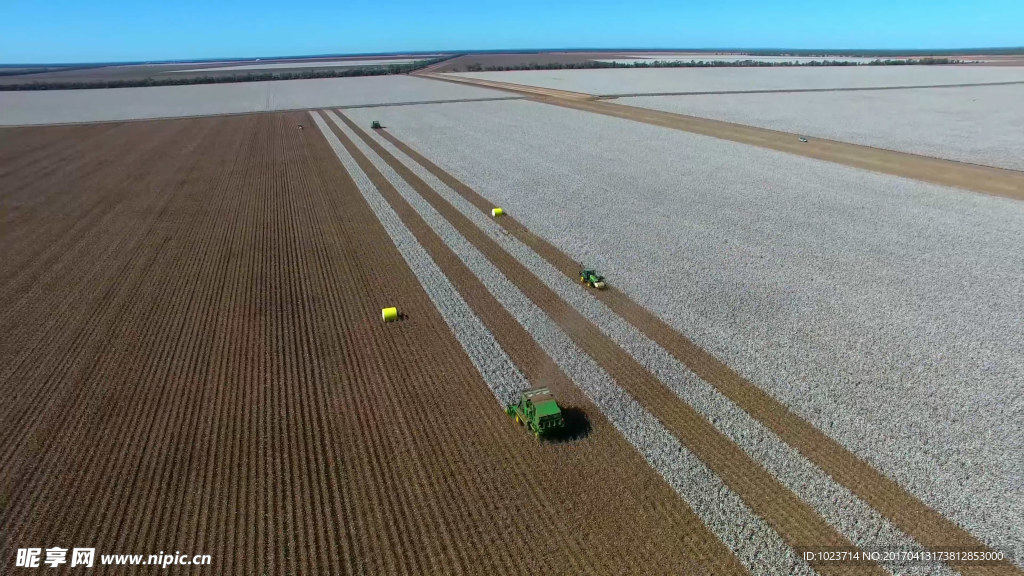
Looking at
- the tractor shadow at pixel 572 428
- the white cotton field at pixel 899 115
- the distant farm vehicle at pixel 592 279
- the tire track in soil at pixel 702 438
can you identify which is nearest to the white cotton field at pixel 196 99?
the white cotton field at pixel 899 115

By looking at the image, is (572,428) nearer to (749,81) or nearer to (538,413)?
(538,413)

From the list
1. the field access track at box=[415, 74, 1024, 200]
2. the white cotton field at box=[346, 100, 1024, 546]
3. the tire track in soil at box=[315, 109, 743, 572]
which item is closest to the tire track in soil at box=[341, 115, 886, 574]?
the tire track in soil at box=[315, 109, 743, 572]

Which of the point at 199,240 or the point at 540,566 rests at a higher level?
the point at 199,240

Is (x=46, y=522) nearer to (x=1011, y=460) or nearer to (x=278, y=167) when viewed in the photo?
(x=1011, y=460)

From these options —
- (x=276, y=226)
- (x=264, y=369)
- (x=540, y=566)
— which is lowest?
(x=540, y=566)

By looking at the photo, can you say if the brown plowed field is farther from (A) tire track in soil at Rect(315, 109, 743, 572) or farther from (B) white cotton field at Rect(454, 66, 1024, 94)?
(B) white cotton field at Rect(454, 66, 1024, 94)

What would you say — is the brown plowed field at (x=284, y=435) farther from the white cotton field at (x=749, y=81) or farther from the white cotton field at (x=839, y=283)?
the white cotton field at (x=749, y=81)

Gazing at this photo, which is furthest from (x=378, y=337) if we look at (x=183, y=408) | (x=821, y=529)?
(x=821, y=529)
